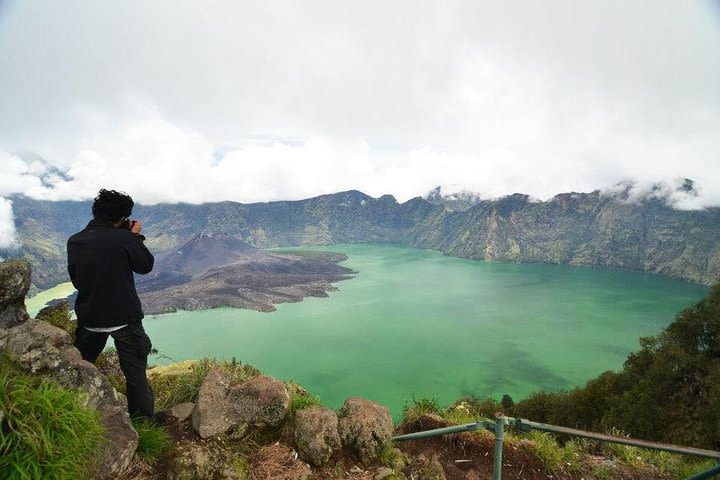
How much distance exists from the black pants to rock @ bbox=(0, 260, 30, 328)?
128 centimetres

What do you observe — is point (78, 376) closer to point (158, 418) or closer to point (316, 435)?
point (158, 418)

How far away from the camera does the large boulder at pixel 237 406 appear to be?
4.38 metres

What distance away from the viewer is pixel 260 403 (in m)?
4.67

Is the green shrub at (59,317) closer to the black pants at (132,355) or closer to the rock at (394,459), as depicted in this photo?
the black pants at (132,355)

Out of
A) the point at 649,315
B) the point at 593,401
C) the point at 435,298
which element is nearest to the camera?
the point at 593,401

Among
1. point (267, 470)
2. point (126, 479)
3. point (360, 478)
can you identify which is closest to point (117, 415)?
point (126, 479)

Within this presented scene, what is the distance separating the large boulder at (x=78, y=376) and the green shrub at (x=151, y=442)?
6.6 inches

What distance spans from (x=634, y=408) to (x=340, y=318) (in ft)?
426

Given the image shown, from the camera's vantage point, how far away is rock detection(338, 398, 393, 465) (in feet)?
14.8

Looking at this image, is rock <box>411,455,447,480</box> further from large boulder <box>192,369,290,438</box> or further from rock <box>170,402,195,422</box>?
rock <box>170,402,195,422</box>

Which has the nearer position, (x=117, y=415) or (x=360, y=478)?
(x=117, y=415)

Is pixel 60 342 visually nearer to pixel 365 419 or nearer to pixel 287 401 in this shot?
pixel 287 401

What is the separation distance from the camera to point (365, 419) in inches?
184

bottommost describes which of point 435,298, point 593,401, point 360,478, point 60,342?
point 435,298
